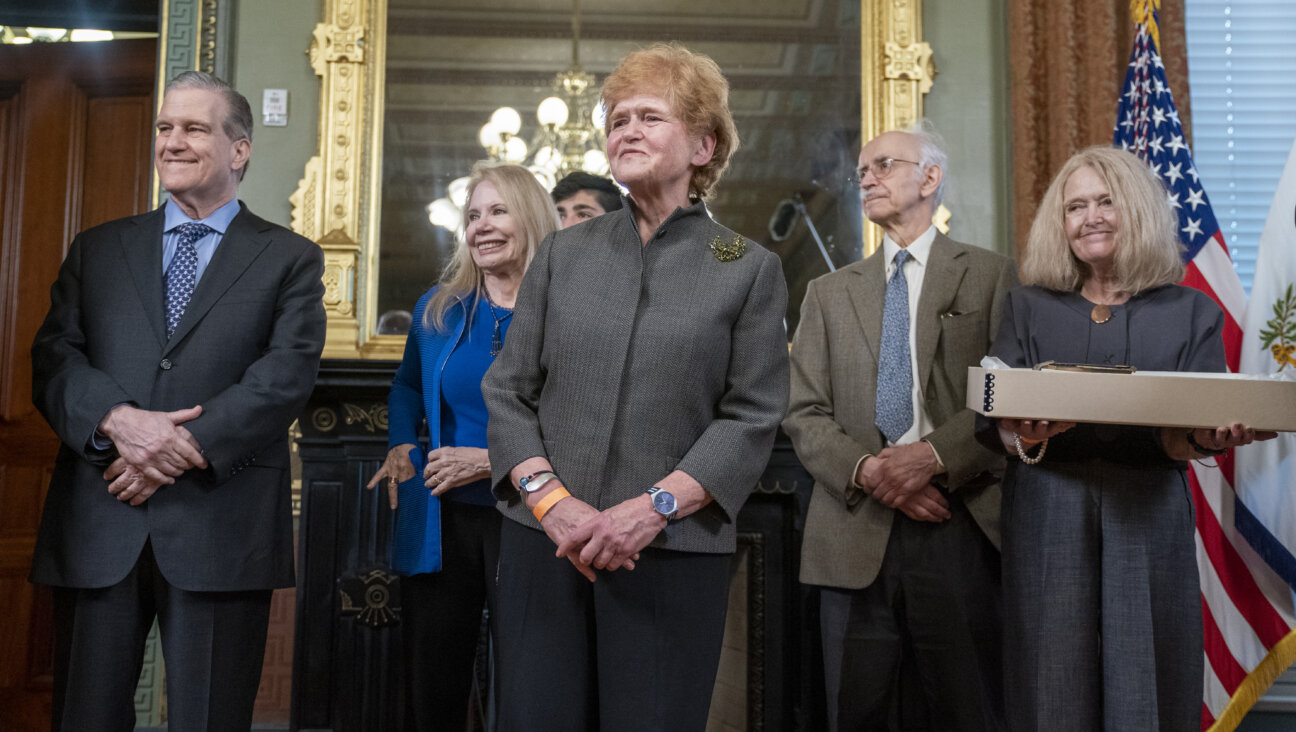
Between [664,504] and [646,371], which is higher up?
[646,371]

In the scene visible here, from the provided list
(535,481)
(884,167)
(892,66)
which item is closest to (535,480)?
(535,481)

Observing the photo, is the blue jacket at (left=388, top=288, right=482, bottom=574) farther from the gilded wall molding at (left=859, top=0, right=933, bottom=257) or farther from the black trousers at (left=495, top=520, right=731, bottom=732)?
the gilded wall molding at (left=859, top=0, right=933, bottom=257)

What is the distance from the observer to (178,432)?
1853 mm

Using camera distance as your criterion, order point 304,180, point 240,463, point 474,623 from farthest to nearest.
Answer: point 304,180
point 474,623
point 240,463

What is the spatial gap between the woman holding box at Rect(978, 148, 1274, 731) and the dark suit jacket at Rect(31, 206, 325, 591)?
1.40m

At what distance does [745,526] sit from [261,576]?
163 centimetres

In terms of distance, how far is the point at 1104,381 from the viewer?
6.12ft

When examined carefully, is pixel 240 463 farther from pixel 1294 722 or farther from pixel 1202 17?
pixel 1202 17

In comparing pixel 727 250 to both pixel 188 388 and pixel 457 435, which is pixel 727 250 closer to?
pixel 457 435

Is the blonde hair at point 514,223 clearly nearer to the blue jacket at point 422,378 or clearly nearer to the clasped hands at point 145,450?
the blue jacket at point 422,378

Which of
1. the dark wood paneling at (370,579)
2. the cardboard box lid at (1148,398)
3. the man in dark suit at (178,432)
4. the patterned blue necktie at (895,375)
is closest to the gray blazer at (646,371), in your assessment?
the cardboard box lid at (1148,398)

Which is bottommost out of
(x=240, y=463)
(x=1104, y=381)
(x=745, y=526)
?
(x=745, y=526)

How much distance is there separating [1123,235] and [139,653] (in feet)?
6.88

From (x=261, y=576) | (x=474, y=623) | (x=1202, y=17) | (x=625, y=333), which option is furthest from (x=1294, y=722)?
(x=261, y=576)
